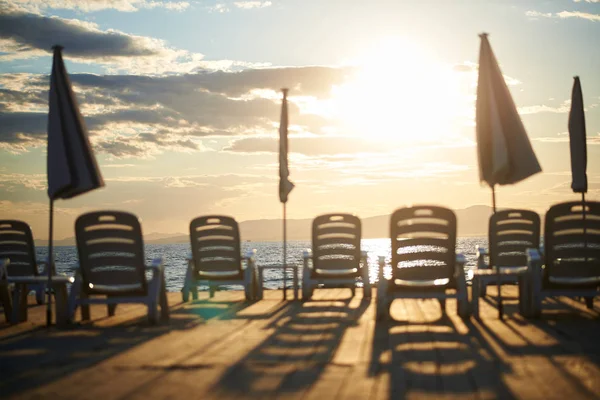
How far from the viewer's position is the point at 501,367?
19.4 ft

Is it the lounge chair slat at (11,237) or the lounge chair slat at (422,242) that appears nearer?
the lounge chair slat at (422,242)

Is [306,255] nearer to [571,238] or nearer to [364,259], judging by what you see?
[364,259]

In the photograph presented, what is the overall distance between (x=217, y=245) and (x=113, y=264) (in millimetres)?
3375

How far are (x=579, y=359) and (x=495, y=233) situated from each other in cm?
540

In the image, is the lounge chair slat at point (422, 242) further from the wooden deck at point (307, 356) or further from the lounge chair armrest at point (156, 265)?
the lounge chair armrest at point (156, 265)

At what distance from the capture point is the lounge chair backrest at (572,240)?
8.65 m

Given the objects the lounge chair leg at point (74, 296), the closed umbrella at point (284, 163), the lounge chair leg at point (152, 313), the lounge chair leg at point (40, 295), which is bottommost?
the lounge chair leg at point (40, 295)

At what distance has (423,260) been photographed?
30.1 feet

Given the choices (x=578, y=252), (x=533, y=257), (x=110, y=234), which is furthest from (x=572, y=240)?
(x=110, y=234)

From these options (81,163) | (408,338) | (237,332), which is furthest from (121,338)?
(408,338)

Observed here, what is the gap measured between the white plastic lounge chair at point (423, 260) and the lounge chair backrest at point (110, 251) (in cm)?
271

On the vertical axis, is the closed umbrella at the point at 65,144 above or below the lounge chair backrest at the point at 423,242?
above

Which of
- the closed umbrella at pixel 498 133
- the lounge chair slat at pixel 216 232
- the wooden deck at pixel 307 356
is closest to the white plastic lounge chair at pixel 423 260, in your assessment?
the wooden deck at pixel 307 356

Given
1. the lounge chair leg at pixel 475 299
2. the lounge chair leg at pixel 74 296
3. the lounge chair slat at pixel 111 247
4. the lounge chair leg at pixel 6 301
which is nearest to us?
the lounge chair slat at pixel 111 247
